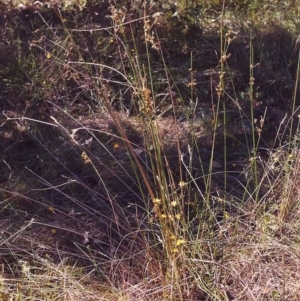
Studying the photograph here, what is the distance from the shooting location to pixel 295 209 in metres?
3.55

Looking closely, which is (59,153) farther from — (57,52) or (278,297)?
(278,297)

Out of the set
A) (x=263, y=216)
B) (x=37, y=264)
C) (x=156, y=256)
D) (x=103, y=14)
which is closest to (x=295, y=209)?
(x=263, y=216)

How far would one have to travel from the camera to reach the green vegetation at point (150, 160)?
318 cm

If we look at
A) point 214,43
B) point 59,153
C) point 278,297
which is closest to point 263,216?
point 278,297

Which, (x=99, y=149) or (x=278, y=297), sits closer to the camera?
(x=278, y=297)

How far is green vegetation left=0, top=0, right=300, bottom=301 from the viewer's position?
10.4ft

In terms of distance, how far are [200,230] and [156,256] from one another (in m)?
0.26

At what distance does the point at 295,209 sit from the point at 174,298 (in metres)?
0.84

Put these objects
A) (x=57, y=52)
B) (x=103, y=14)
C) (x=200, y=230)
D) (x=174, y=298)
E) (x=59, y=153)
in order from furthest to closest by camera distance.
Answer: (x=103, y=14) → (x=57, y=52) → (x=59, y=153) → (x=200, y=230) → (x=174, y=298)

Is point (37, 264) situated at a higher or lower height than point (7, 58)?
lower

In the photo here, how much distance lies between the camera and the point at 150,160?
3834 millimetres

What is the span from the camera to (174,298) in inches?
123

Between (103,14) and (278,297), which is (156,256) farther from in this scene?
(103,14)

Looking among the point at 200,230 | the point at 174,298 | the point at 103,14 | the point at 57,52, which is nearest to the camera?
the point at 174,298
